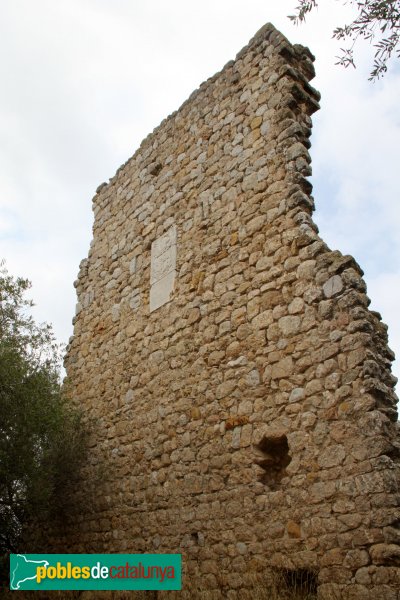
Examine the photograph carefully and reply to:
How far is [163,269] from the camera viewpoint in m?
7.41

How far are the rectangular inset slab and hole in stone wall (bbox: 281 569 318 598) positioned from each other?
3461 millimetres

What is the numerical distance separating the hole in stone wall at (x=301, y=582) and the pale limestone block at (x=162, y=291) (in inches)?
136

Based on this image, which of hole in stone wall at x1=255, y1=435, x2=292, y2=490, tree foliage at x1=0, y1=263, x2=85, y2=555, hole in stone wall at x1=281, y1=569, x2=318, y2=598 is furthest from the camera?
tree foliage at x1=0, y1=263, x2=85, y2=555

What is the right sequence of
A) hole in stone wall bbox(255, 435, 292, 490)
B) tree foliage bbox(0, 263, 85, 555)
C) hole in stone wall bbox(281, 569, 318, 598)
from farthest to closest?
tree foliage bbox(0, 263, 85, 555), hole in stone wall bbox(255, 435, 292, 490), hole in stone wall bbox(281, 569, 318, 598)

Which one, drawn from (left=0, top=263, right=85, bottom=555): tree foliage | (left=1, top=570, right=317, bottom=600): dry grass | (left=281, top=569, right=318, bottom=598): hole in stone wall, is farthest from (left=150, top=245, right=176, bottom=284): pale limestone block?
(left=281, top=569, right=318, bottom=598): hole in stone wall

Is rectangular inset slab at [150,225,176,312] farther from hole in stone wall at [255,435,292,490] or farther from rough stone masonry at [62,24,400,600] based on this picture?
hole in stone wall at [255,435,292,490]

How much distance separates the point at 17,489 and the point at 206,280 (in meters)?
3.29

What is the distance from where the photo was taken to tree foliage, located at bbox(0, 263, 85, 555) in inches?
265

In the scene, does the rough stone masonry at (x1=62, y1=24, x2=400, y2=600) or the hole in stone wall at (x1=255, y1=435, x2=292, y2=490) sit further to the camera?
the hole in stone wall at (x1=255, y1=435, x2=292, y2=490)

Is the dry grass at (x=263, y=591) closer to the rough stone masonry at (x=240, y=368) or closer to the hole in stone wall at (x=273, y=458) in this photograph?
the rough stone masonry at (x=240, y=368)

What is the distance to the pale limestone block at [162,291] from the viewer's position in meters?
7.18

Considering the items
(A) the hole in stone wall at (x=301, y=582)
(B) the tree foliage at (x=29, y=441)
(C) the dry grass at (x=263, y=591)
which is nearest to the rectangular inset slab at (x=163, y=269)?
(B) the tree foliage at (x=29, y=441)

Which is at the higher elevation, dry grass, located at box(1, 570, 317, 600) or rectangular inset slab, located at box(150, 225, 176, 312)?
rectangular inset slab, located at box(150, 225, 176, 312)

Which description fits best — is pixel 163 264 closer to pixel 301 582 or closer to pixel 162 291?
pixel 162 291
